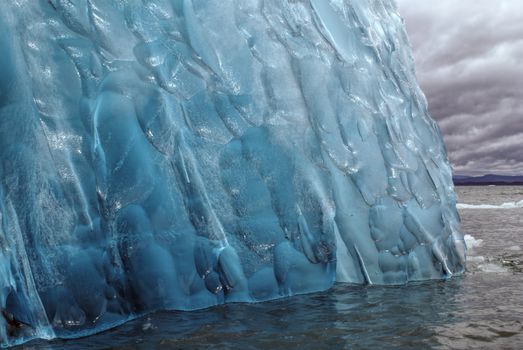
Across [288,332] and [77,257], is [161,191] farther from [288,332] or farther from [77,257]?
[288,332]

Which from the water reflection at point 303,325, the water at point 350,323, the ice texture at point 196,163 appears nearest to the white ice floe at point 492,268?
the ice texture at point 196,163

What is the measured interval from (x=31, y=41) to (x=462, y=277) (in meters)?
4.71

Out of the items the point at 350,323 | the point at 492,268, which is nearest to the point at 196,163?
the point at 350,323

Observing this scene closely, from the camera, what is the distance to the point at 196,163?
4379 mm

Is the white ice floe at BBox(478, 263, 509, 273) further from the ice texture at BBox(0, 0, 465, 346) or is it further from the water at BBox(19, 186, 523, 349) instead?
the water at BBox(19, 186, 523, 349)

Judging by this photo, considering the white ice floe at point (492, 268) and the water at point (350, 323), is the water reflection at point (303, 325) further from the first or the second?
the white ice floe at point (492, 268)

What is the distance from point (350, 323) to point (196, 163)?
1.72m

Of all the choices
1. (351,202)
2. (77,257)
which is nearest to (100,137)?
(77,257)

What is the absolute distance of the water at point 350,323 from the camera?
3385 millimetres

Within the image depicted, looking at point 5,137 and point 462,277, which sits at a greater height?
point 5,137

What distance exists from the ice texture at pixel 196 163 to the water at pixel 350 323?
287 mm

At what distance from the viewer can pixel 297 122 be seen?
16.0 ft

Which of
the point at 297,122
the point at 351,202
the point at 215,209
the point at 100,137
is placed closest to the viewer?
the point at 100,137

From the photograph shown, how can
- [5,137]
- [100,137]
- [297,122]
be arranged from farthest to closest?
[297,122]
[100,137]
[5,137]
